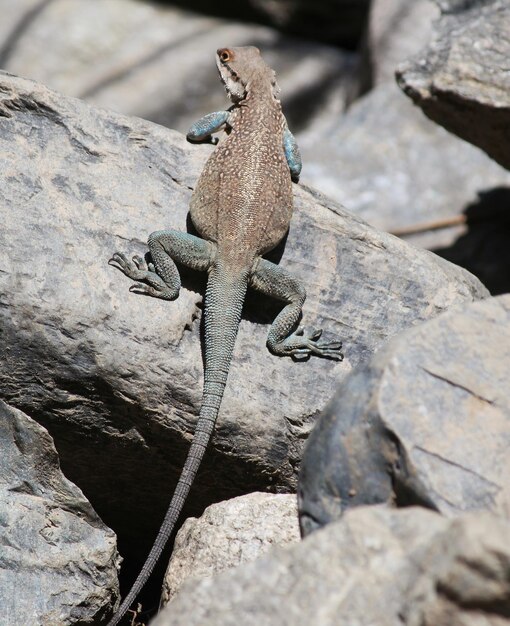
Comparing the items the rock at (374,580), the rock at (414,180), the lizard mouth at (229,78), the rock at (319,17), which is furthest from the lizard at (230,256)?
the rock at (319,17)

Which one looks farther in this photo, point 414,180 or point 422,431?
point 414,180

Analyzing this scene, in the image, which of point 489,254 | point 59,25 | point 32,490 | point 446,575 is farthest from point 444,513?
point 59,25

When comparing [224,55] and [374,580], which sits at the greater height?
[224,55]

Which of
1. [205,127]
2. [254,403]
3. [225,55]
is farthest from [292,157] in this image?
[254,403]

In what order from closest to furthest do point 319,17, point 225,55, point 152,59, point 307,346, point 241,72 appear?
point 307,346
point 241,72
point 225,55
point 152,59
point 319,17

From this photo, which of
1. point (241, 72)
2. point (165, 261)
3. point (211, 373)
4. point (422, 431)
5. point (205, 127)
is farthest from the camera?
point (241, 72)

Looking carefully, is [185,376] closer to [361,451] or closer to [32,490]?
[32,490]

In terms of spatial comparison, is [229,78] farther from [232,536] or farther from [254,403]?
[232,536]
